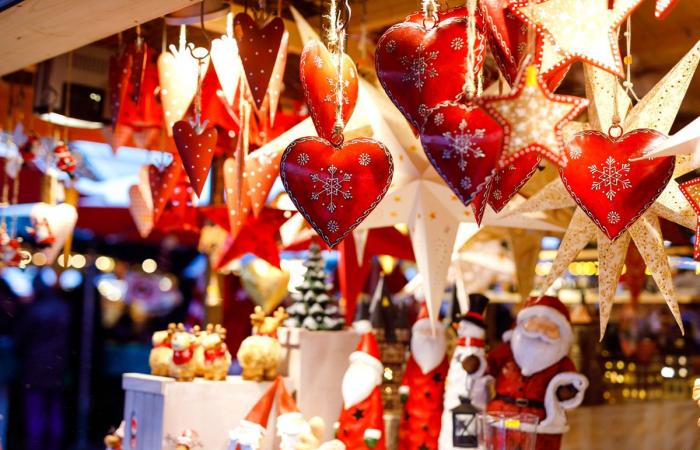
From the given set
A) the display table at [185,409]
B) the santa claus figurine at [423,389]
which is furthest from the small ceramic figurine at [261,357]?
the santa claus figurine at [423,389]

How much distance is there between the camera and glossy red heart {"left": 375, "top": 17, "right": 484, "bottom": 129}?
1719mm

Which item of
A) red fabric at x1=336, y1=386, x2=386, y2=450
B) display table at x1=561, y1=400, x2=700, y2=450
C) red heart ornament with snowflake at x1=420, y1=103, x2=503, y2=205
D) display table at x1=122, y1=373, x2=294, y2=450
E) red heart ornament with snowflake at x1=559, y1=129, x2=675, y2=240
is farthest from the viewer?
display table at x1=561, y1=400, x2=700, y2=450

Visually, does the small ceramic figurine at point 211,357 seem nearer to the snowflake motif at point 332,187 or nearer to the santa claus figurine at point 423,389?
the santa claus figurine at point 423,389

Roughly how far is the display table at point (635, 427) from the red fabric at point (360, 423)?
3.28ft

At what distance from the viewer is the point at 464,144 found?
4.68 ft

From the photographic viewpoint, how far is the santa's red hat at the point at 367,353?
3.35m

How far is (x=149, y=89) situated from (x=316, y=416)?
4.70 ft

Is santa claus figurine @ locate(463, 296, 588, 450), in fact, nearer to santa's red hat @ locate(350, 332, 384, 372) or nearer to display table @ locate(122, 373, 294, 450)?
santa's red hat @ locate(350, 332, 384, 372)

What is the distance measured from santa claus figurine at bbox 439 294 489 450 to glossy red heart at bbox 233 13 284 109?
1371 mm

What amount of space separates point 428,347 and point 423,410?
0.25 m

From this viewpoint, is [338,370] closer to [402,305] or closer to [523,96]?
[402,305]

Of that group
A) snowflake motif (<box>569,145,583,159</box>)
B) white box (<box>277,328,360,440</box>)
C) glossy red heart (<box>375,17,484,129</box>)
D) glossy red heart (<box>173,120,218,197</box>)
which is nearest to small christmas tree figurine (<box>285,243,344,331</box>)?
white box (<box>277,328,360,440</box>)

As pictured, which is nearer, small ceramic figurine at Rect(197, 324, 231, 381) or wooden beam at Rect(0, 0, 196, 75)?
wooden beam at Rect(0, 0, 196, 75)

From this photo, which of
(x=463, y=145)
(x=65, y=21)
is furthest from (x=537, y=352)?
(x=65, y=21)
